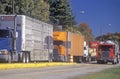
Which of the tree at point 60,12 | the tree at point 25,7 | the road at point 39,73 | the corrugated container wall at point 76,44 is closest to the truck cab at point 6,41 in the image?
the road at point 39,73

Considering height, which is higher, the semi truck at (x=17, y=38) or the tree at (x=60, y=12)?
the tree at (x=60, y=12)

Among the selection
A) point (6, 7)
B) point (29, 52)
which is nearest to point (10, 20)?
point (29, 52)

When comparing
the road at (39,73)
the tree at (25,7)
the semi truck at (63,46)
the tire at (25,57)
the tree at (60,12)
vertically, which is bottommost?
the road at (39,73)

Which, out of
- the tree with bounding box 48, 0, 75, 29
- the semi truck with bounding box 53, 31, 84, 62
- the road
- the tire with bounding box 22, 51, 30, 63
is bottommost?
the road

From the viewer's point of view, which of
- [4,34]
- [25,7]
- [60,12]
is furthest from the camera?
A: [60,12]

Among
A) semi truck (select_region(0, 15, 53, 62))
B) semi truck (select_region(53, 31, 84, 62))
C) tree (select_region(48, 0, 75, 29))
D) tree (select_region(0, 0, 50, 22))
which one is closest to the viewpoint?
semi truck (select_region(0, 15, 53, 62))

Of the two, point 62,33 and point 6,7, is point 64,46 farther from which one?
point 6,7

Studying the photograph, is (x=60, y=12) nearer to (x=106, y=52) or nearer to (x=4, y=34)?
(x=106, y=52)

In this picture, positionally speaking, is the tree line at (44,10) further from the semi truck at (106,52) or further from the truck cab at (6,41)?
the semi truck at (106,52)

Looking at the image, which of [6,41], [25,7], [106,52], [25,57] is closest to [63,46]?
[106,52]

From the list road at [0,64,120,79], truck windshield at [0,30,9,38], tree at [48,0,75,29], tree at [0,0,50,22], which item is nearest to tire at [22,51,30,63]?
truck windshield at [0,30,9,38]

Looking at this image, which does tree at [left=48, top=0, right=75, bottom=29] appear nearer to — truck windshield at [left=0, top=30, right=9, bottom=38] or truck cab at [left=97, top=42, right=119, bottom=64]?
truck cab at [left=97, top=42, right=119, bottom=64]

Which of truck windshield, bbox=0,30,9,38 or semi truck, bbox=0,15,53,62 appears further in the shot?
truck windshield, bbox=0,30,9,38

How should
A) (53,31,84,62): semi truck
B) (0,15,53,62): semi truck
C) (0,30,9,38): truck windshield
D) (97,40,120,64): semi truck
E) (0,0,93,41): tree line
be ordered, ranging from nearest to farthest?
(0,15,53,62): semi truck < (0,30,9,38): truck windshield < (53,31,84,62): semi truck < (97,40,120,64): semi truck < (0,0,93,41): tree line
